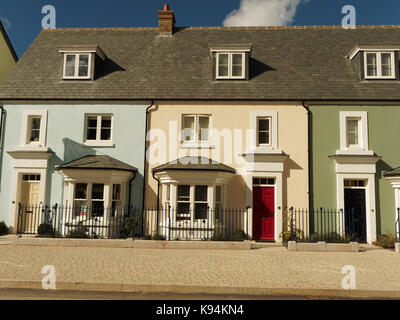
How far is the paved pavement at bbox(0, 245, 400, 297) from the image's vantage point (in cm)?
748

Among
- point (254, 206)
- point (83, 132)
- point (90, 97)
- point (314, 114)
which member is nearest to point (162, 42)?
point (90, 97)

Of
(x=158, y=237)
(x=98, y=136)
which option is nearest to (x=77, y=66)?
(x=98, y=136)

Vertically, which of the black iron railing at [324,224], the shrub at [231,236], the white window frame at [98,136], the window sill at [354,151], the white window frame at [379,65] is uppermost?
the white window frame at [379,65]

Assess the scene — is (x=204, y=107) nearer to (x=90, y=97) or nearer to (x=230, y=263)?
(x=90, y=97)

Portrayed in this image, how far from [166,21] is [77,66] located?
20.4ft

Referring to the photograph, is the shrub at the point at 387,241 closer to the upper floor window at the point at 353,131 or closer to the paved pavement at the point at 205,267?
the paved pavement at the point at 205,267

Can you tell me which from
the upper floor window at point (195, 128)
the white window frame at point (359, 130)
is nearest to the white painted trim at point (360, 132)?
the white window frame at point (359, 130)

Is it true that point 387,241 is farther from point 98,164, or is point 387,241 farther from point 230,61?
point 98,164

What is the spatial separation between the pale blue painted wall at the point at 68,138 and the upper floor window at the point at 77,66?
192 centimetres

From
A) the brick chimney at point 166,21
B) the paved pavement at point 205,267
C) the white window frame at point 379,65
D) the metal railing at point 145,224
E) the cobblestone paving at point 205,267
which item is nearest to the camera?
the paved pavement at point 205,267

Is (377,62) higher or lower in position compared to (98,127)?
higher

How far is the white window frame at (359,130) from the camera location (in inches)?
590

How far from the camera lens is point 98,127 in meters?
16.0

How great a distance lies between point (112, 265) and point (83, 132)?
28.3ft
